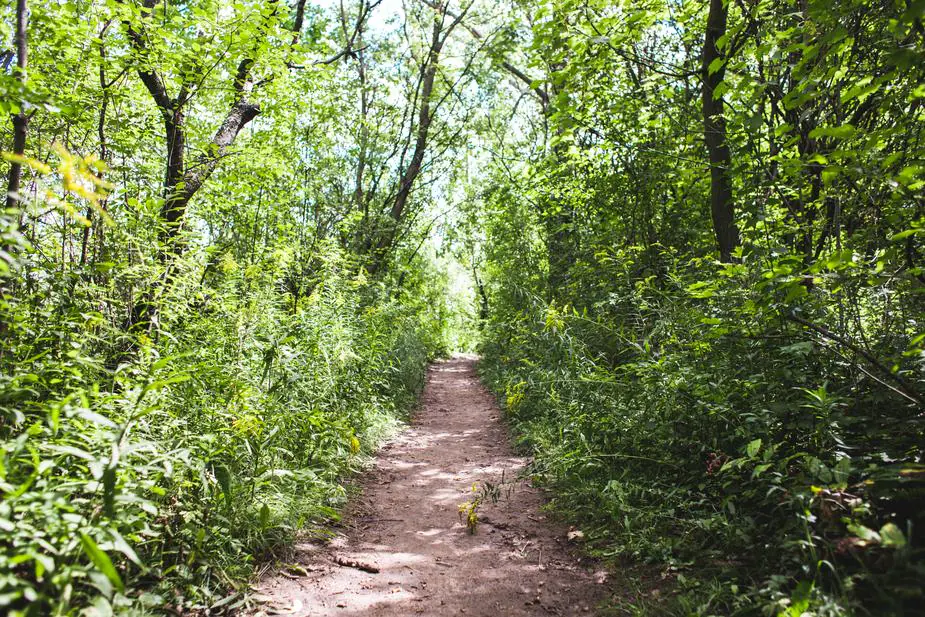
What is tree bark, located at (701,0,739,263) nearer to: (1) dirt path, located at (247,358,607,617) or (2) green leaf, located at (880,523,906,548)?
(1) dirt path, located at (247,358,607,617)

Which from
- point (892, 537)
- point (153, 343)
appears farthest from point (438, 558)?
point (153, 343)

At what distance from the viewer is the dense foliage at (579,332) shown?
230 centimetres

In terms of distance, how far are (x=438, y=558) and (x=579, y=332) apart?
3961 mm

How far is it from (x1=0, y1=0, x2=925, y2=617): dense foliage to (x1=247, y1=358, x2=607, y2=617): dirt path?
0.99 ft

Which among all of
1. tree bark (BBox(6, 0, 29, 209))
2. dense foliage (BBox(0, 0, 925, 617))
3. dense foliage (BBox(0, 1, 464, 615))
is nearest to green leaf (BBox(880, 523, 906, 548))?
dense foliage (BBox(0, 0, 925, 617))

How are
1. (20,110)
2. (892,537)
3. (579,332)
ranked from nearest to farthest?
(892,537) < (20,110) < (579,332)

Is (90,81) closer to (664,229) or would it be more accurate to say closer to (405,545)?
(405,545)

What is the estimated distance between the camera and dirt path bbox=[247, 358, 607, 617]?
3.00 metres

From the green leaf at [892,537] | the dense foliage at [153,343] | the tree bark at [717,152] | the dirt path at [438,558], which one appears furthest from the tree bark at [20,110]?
the tree bark at [717,152]

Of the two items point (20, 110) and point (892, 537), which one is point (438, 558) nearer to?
point (892, 537)

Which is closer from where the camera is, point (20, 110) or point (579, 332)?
point (20, 110)

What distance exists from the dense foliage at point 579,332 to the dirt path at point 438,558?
11.9 inches

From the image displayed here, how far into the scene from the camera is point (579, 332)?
673cm

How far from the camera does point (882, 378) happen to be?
2.97 metres
